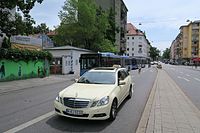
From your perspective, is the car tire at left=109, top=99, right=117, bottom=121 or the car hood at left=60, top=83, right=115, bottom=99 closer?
the car hood at left=60, top=83, right=115, bottom=99

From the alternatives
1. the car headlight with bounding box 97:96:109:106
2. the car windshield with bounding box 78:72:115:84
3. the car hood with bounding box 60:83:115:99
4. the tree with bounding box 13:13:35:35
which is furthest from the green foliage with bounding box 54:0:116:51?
the car headlight with bounding box 97:96:109:106

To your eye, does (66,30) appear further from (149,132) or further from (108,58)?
(149,132)

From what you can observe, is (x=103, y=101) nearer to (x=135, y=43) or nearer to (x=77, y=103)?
(x=77, y=103)

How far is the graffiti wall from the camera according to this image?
80.9 feet

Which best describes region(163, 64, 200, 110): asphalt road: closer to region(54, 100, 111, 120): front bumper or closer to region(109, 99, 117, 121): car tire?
region(109, 99, 117, 121): car tire

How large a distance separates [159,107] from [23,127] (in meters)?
4.99

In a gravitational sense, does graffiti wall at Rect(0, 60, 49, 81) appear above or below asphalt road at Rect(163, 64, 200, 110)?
above

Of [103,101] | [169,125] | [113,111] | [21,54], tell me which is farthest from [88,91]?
[21,54]

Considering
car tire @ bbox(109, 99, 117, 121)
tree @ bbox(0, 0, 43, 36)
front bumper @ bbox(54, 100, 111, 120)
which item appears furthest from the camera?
tree @ bbox(0, 0, 43, 36)

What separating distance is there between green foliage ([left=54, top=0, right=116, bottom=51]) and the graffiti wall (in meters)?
15.4

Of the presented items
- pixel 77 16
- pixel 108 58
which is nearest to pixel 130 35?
pixel 77 16

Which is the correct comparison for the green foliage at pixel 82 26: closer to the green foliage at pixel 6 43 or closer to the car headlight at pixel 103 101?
the green foliage at pixel 6 43

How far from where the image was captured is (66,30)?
4781 cm

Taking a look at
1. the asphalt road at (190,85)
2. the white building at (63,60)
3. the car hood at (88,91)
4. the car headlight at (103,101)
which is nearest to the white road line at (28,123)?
the car hood at (88,91)
